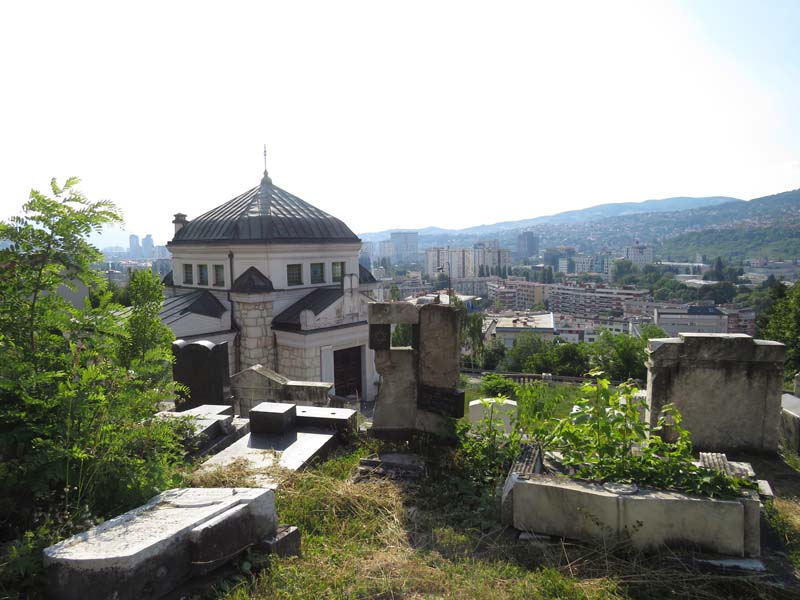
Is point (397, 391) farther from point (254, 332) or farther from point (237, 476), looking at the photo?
point (254, 332)

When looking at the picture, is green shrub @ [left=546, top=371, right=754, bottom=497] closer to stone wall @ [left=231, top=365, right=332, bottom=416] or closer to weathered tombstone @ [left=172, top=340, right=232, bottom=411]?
stone wall @ [left=231, top=365, right=332, bottom=416]

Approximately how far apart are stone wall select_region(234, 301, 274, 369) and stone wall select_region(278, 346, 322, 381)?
68 centimetres

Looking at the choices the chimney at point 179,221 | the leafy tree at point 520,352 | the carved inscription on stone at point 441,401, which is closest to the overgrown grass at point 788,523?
the carved inscription on stone at point 441,401

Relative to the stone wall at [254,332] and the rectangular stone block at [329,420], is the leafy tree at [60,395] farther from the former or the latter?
the stone wall at [254,332]

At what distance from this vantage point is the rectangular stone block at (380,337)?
611cm

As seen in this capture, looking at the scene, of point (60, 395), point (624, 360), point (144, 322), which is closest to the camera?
point (60, 395)

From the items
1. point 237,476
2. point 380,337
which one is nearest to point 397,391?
point 380,337

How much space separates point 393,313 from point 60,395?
339 cm

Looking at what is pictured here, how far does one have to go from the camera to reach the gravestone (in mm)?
5906

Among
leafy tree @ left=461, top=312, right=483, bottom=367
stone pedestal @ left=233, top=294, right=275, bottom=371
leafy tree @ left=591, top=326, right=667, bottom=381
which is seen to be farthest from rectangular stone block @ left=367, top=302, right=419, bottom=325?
leafy tree @ left=461, top=312, right=483, bottom=367

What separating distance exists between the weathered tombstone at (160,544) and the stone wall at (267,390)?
4867 millimetres

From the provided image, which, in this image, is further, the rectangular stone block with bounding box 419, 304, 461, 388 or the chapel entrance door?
the chapel entrance door

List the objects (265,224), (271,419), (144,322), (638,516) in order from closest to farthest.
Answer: (638,516) → (144,322) → (271,419) → (265,224)

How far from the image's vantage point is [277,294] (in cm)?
1945
